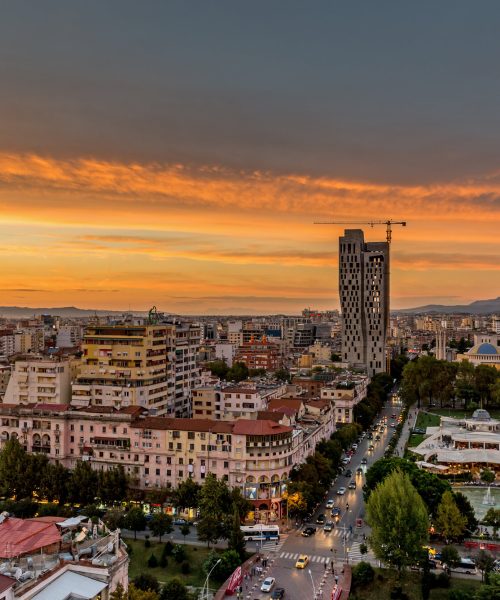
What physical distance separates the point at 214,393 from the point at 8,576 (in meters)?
48.9

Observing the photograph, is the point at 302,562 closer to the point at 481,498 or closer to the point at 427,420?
Answer: the point at 481,498

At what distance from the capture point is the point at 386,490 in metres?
40.3

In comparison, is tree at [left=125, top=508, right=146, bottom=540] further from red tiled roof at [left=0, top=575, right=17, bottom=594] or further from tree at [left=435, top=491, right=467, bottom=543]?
red tiled roof at [left=0, top=575, right=17, bottom=594]

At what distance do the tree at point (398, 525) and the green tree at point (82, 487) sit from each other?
23.1m

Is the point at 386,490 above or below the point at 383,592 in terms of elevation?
above

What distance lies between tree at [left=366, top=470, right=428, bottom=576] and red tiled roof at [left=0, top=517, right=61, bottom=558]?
66.2 ft

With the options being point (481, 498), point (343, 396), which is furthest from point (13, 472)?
point (343, 396)

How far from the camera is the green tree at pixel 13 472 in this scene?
5262 cm

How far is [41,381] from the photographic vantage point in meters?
65.6

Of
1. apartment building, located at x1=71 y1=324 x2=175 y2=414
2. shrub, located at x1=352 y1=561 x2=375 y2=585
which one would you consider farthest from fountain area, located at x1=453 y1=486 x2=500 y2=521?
apartment building, located at x1=71 y1=324 x2=175 y2=414

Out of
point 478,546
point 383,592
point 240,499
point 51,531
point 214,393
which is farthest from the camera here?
point 214,393

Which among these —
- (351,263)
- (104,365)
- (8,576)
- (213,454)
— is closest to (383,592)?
(213,454)

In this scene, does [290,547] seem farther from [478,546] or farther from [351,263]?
[351,263]

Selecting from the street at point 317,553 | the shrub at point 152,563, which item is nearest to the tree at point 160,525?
the shrub at point 152,563
